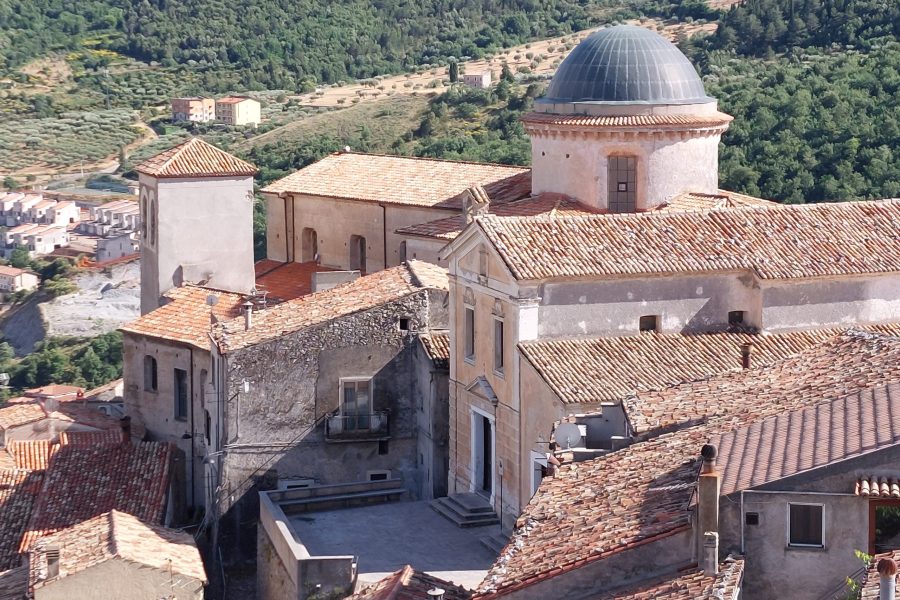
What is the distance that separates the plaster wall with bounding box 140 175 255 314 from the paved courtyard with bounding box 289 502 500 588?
445 inches

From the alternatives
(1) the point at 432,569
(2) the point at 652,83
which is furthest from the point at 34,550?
(2) the point at 652,83

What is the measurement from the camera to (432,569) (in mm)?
23156

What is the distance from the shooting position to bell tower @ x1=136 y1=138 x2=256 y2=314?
3694 centimetres

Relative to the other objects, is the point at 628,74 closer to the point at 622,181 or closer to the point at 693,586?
the point at 622,181

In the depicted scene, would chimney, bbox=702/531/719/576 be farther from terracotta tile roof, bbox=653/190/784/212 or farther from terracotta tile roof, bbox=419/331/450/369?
terracotta tile roof, bbox=653/190/784/212

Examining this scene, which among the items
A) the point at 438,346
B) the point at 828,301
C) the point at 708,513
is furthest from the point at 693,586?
the point at 438,346

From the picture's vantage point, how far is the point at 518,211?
32094 millimetres

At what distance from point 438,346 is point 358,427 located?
197cm

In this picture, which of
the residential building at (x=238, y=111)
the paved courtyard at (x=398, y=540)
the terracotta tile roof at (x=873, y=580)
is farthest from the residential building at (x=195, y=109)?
the terracotta tile roof at (x=873, y=580)

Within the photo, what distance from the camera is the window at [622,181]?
Result: 32.3 m

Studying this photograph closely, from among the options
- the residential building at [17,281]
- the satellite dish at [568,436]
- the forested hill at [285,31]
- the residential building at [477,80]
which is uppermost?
the forested hill at [285,31]

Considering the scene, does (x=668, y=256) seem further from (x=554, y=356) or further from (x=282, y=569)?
(x=282, y=569)

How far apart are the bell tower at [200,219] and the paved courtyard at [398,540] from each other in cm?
1134

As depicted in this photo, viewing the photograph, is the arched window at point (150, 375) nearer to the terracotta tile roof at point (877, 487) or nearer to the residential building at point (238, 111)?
the terracotta tile roof at point (877, 487)
